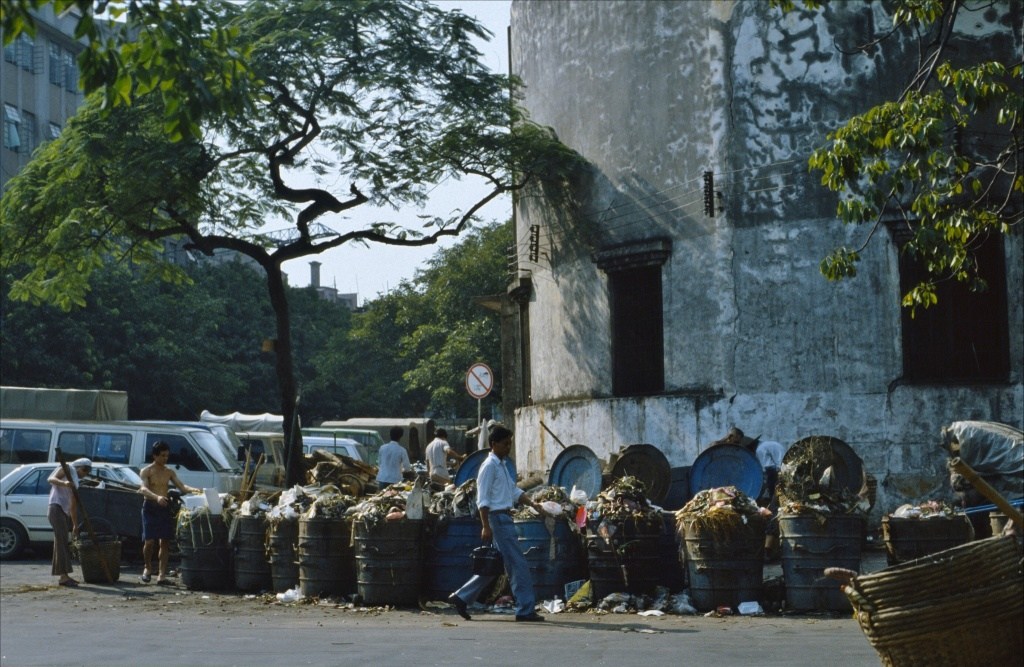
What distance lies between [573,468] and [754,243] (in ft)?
17.1

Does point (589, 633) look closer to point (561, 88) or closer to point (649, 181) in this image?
point (649, 181)

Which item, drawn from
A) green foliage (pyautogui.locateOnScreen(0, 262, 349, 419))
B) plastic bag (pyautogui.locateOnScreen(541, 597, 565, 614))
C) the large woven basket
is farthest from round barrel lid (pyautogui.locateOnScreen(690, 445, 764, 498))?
green foliage (pyautogui.locateOnScreen(0, 262, 349, 419))

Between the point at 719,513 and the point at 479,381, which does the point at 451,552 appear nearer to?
the point at 719,513

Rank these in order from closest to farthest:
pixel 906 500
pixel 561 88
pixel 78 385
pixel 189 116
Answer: pixel 189 116 < pixel 906 500 < pixel 561 88 < pixel 78 385

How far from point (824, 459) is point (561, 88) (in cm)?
975

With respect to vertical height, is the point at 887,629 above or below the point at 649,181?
below

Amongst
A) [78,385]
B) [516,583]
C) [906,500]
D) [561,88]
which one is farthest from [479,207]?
[78,385]

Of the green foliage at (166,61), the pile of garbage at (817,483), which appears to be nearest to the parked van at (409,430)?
the pile of garbage at (817,483)

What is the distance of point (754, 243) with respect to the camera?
2112cm

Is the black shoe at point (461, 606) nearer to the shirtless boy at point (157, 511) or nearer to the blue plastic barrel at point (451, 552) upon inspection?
the blue plastic barrel at point (451, 552)

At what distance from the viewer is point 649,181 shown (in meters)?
22.3

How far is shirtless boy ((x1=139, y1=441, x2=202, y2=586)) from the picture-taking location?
727 inches

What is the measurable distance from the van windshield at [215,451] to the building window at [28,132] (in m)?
37.3

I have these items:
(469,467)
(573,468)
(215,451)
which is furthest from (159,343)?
(573,468)
